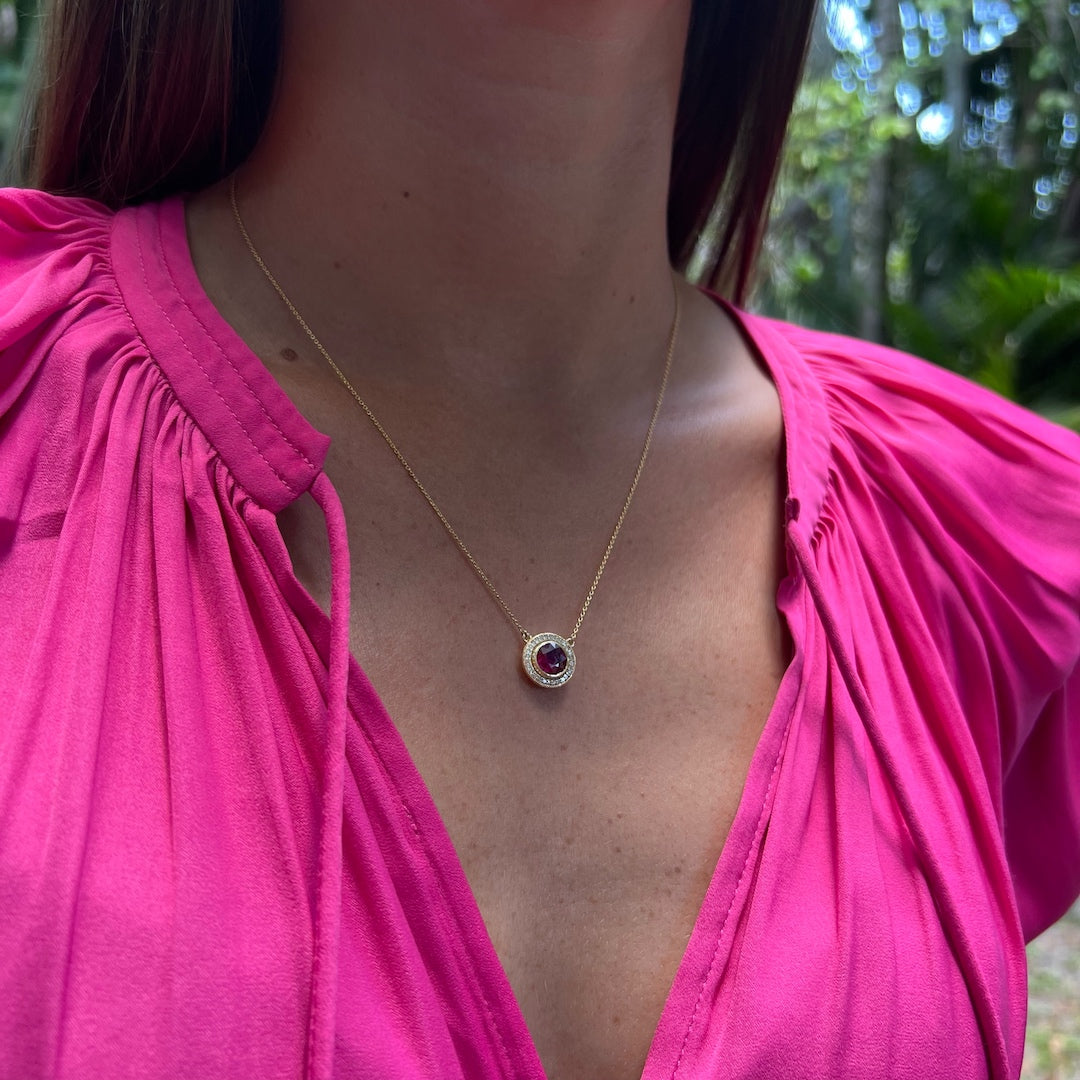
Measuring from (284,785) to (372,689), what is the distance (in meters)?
0.08

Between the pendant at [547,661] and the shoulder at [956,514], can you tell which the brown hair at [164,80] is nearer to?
the shoulder at [956,514]

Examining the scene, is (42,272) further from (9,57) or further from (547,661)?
(9,57)

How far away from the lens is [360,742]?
2.42 feet

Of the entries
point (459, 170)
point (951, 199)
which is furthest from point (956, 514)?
point (951, 199)

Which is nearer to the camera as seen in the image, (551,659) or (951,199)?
(551,659)

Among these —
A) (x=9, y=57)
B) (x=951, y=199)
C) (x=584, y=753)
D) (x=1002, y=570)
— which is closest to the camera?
(x=584, y=753)

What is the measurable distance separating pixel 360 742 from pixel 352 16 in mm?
520

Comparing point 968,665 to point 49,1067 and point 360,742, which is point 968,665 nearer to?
point 360,742

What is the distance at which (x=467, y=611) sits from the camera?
87 cm

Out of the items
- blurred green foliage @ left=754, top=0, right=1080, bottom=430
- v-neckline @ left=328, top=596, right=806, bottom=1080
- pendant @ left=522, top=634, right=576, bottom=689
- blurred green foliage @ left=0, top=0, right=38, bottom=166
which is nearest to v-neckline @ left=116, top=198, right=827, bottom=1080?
v-neckline @ left=328, top=596, right=806, bottom=1080

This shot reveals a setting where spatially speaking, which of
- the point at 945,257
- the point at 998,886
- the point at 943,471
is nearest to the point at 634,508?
the point at 943,471

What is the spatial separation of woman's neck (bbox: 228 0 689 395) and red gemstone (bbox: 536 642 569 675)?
0.22 metres

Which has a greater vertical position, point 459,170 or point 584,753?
point 459,170

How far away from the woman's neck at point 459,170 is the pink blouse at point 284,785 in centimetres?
11
